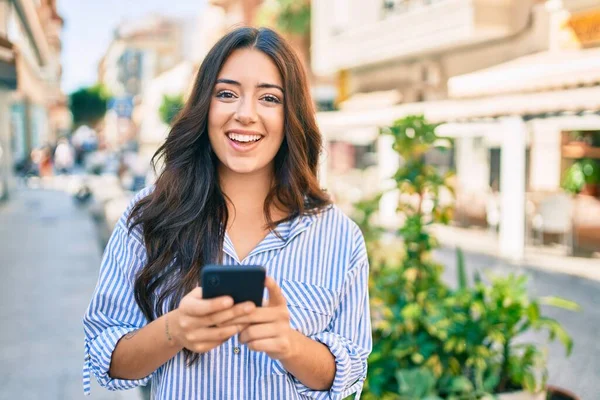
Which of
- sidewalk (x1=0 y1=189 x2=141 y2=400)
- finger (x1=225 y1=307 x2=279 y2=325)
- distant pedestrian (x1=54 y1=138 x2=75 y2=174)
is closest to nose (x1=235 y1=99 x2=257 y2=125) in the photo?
finger (x1=225 y1=307 x2=279 y2=325)

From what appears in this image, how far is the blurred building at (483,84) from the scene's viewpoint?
32.3ft

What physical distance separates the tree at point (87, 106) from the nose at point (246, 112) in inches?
2665

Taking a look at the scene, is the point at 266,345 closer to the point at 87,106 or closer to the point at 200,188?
the point at 200,188

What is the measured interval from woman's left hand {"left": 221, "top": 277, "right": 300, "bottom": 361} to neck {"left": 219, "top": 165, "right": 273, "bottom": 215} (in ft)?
1.27

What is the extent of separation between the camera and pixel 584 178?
451 inches

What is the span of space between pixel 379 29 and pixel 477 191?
569 centimetres

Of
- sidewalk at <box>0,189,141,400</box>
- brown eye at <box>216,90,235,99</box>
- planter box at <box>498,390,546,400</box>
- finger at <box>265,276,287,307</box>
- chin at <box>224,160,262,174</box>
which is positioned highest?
brown eye at <box>216,90,235,99</box>

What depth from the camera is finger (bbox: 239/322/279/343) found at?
4.00ft

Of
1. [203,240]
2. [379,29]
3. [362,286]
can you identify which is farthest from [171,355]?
[379,29]

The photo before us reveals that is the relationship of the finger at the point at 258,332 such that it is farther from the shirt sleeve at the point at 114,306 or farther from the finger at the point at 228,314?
the shirt sleeve at the point at 114,306

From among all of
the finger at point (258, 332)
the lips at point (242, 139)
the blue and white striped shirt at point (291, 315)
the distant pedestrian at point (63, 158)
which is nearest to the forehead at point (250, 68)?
the lips at point (242, 139)

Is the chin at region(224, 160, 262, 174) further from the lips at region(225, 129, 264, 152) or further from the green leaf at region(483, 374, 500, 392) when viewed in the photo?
the green leaf at region(483, 374, 500, 392)

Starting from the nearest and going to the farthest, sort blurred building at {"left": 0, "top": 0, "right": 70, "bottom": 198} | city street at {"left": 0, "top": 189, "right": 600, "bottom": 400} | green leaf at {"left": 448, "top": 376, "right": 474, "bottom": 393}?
green leaf at {"left": 448, "top": 376, "right": 474, "bottom": 393}, city street at {"left": 0, "top": 189, "right": 600, "bottom": 400}, blurred building at {"left": 0, "top": 0, "right": 70, "bottom": 198}

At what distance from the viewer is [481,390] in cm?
285
